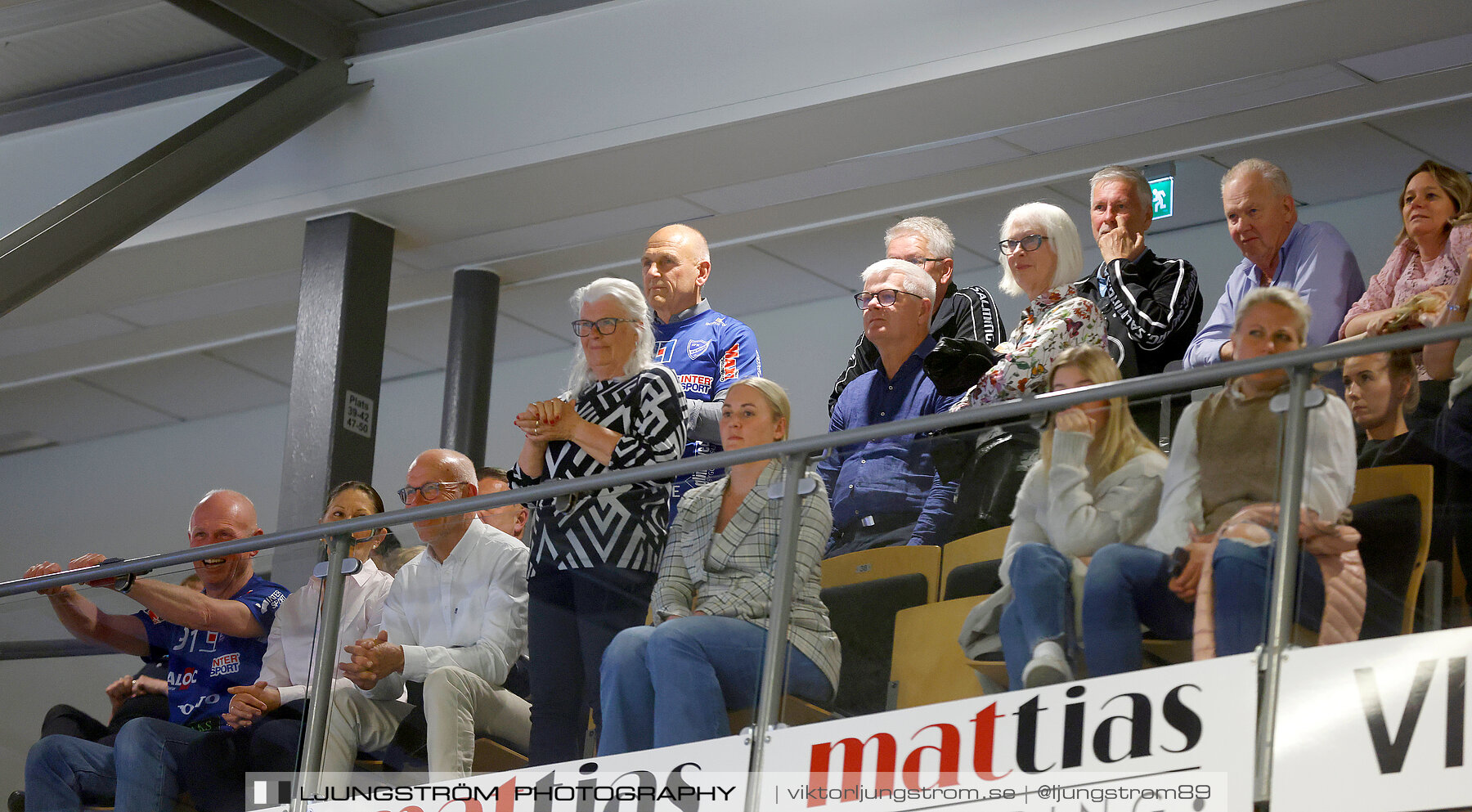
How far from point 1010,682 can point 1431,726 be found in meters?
0.75

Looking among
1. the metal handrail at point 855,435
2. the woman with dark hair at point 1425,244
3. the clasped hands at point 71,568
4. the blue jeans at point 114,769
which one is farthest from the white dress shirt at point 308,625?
the woman with dark hair at point 1425,244

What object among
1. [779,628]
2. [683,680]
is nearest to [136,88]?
[683,680]

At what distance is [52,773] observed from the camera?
15.4ft

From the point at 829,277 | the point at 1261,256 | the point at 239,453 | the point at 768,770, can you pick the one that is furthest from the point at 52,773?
the point at 239,453

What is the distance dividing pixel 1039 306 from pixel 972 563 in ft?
3.77

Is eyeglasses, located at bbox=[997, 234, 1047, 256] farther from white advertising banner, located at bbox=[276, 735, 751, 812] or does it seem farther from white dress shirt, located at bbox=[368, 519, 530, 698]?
white advertising banner, located at bbox=[276, 735, 751, 812]

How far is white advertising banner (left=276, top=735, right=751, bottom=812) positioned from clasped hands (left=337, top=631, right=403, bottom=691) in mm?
217

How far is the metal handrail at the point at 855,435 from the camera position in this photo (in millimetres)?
3146

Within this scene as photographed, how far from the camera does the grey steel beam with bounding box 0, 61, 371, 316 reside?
632 centimetres

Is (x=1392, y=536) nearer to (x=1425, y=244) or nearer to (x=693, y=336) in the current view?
(x=1425, y=244)

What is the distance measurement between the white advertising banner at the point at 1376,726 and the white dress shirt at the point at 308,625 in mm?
2100

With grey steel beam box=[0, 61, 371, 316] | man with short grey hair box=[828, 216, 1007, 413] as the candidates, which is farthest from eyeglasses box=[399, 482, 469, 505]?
grey steel beam box=[0, 61, 371, 316]

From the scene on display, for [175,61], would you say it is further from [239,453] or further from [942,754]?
[942,754]

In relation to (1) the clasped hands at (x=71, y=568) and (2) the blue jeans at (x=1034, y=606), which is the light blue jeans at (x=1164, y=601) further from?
(1) the clasped hands at (x=71, y=568)
